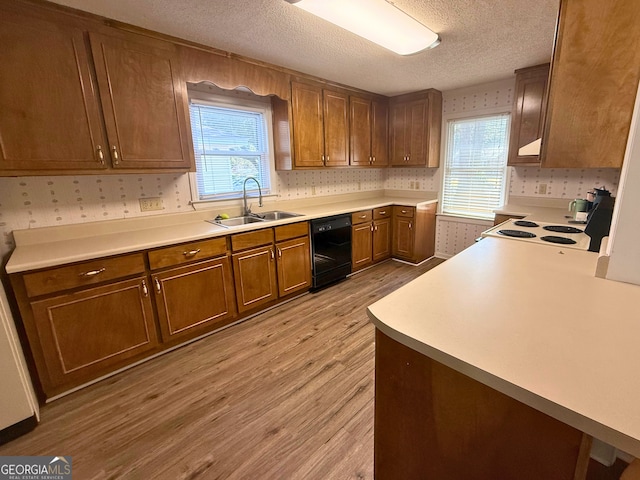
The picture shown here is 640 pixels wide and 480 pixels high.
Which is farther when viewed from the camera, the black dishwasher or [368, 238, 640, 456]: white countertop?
the black dishwasher

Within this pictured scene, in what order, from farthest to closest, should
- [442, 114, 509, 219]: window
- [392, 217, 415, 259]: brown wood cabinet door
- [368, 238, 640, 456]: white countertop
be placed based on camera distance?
[392, 217, 415, 259]: brown wood cabinet door, [442, 114, 509, 219]: window, [368, 238, 640, 456]: white countertop

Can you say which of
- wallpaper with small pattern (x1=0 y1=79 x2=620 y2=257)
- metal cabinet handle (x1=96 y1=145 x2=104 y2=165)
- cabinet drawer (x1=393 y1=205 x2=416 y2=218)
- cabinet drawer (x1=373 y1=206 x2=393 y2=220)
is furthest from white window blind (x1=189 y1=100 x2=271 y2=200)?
cabinet drawer (x1=393 y1=205 x2=416 y2=218)

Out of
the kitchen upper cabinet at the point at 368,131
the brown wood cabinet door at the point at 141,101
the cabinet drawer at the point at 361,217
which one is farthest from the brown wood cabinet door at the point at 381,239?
the brown wood cabinet door at the point at 141,101

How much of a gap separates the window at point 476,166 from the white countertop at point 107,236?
2381mm

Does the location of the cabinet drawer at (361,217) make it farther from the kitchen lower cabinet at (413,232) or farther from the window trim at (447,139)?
the window trim at (447,139)

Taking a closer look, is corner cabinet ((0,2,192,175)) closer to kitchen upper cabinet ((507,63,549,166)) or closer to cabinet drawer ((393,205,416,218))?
cabinet drawer ((393,205,416,218))

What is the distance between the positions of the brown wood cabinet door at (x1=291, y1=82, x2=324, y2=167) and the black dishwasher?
2.36 ft

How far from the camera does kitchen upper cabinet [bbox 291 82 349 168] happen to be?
10.1ft

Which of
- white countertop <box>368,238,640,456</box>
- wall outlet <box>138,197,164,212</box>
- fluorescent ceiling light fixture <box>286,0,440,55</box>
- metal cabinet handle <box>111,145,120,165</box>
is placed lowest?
white countertop <box>368,238,640,456</box>

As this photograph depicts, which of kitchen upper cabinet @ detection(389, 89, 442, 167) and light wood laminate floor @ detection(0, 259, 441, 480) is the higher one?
kitchen upper cabinet @ detection(389, 89, 442, 167)

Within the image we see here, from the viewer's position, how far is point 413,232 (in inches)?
153

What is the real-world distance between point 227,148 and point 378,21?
1.77 metres

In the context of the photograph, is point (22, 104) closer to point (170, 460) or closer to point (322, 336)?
point (170, 460)

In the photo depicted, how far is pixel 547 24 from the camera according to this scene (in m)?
2.02
